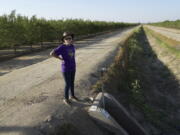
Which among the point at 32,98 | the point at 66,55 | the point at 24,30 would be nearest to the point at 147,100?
the point at 32,98

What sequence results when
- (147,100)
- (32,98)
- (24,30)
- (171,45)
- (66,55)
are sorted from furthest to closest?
(171,45)
(24,30)
(147,100)
(32,98)
(66,55)

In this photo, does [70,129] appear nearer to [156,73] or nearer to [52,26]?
[156,73]

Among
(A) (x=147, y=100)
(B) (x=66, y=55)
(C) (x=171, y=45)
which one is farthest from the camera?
(C) (x=171, y=45)

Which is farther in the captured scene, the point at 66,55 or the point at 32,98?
the point at 32,98

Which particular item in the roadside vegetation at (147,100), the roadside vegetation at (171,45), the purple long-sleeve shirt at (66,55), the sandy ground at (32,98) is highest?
the purple long-sleeve shirt at (66,55)

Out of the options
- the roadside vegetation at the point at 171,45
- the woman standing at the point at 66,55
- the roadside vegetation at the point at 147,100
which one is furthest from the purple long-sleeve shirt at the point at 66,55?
the roadside vegetation at the point at 171,45

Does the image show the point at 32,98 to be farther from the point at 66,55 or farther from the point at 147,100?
the point at 147,100

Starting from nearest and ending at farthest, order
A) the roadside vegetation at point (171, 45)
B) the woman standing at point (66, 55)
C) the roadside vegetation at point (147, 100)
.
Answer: the woman standing at point (66, 55) < the roadside vegetation at point (147, 100) < the roadside vegetation at point (171, 45)

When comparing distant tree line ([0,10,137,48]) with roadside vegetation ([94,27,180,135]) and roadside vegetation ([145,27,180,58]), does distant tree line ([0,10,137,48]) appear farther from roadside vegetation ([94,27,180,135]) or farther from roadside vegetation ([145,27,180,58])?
roadside vegetation ([145,27,180,58])

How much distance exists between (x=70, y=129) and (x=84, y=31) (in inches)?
1561

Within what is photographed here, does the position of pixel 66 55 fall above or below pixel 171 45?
above

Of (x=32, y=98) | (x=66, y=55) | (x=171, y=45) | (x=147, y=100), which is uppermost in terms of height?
(x=66, y=55)

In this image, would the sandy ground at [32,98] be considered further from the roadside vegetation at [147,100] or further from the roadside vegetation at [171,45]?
the roadside vegetation at [171,45]

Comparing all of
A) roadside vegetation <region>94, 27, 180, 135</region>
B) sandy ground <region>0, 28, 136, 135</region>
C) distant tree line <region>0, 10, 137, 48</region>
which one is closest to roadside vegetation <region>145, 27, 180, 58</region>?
roadside vegetation <region>94, 27, 180, 135</region>
